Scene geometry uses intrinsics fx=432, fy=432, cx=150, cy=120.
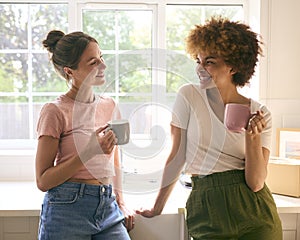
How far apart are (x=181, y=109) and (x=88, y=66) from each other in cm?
35

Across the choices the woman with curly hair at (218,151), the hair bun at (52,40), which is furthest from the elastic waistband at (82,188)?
the hair bun at (52,40)

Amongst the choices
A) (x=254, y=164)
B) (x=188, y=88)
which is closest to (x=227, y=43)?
(x=188, y=88)

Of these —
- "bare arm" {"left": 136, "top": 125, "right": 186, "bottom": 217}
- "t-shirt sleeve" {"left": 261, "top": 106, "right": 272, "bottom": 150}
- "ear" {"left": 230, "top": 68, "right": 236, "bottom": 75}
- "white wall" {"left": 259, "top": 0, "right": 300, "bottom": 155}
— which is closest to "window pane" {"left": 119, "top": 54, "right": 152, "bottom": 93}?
"bare arm" {"left": 136, "top": 125, "right": 186, "bottom": 217}

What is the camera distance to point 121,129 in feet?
4.25

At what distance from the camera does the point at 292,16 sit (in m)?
2.14

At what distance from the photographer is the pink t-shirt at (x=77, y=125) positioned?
1.44m

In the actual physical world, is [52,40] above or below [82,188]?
above

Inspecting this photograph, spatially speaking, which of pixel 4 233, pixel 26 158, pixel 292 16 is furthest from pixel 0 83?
pixel 292 16

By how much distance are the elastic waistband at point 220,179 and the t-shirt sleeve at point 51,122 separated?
0.50m

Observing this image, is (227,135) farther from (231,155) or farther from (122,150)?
(122,150)

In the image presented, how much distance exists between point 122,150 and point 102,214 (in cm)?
27

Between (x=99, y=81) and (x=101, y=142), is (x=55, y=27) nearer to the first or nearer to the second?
(x=99, y=81)

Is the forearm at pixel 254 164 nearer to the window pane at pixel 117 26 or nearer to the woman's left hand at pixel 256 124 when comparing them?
the woman's left hand at pixel 256 124

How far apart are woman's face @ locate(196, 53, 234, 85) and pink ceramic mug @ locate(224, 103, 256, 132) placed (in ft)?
0.49
